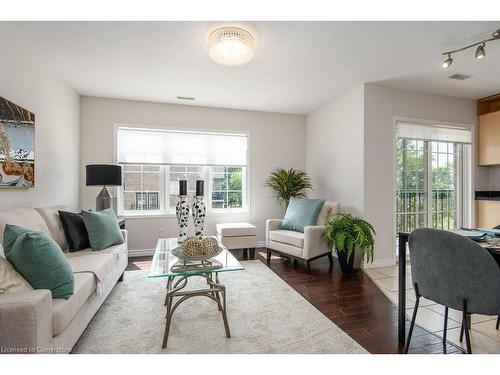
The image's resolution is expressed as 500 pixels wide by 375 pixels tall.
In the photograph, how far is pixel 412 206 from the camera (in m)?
4.06

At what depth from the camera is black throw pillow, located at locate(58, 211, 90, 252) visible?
2551 mm

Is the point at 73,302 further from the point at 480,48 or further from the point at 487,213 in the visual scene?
the point at 487,213

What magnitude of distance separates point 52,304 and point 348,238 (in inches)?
113

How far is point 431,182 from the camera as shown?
414 centimetres

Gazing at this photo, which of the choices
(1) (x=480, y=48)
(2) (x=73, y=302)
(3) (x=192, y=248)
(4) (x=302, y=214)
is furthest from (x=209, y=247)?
(1) (x=480, y=48)

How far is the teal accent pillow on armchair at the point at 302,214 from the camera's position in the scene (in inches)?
146

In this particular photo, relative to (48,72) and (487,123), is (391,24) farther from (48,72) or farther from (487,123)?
(48,72)

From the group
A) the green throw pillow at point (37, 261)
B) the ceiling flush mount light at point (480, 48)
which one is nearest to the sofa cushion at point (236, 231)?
the green throw pillow at point (37, 261)

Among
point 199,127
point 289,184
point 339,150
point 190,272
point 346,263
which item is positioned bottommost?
point 346,263

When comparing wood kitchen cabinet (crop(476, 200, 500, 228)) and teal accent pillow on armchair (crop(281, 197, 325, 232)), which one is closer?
teal accent pillow on armchair (crop(281, 197, 325, 232))

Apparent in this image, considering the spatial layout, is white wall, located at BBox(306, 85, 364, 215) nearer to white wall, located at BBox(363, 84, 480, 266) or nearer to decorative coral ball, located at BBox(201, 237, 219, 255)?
white wall, located at BBox(363, 84, 480, 266)

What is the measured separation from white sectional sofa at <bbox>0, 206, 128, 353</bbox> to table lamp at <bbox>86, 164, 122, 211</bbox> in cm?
89

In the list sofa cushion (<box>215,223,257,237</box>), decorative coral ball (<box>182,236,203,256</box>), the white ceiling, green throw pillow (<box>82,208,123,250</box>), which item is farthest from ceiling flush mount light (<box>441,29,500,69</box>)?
green throw pillow (<box>82,208,123,250</box>)

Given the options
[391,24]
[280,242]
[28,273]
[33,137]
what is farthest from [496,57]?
[33,137]
